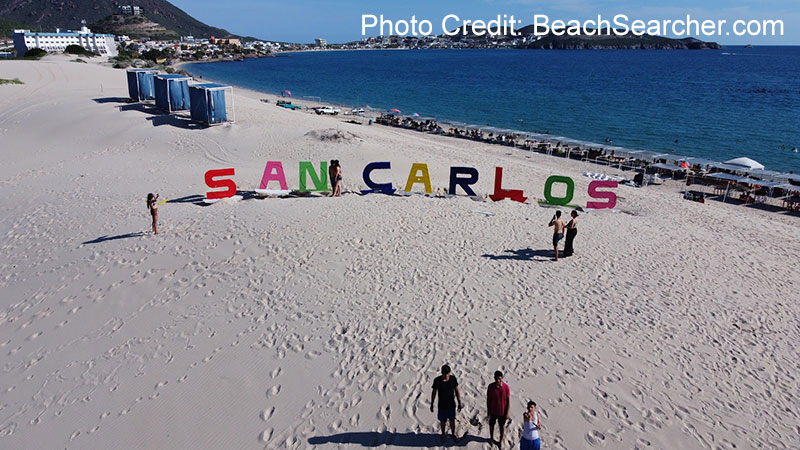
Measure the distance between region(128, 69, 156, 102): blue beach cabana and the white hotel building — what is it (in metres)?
92.6

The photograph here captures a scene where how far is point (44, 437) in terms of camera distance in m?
6.52

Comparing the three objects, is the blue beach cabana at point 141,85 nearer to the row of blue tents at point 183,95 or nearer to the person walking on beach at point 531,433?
the row of blue tents at point 183,95

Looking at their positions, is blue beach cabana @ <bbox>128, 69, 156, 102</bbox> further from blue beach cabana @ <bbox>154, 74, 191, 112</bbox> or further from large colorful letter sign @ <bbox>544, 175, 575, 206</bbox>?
large colorful letter sign @ <bbox>544, 175, 575, 206</bbox>

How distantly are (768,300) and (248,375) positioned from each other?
34.5 ft

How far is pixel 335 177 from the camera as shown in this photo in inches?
607

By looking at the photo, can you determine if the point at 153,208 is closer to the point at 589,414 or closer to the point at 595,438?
the point at 589,414

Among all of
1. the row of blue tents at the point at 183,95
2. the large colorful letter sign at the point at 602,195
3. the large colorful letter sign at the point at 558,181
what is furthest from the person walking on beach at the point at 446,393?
the row of blue tents at the point at 183,95

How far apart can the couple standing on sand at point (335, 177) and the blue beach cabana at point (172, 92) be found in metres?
14.1

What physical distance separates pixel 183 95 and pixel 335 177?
15064mm

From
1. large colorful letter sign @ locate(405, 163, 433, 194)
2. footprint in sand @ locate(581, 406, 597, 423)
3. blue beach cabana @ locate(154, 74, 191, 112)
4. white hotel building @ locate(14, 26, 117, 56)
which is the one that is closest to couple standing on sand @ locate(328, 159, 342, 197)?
large colorful letter sign @ locate(405, 163, 433, 194)

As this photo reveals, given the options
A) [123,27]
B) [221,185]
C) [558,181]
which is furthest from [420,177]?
[123,27]

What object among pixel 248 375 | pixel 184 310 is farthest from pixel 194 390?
pixel 184 310

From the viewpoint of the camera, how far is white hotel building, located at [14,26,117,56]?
9888 cm

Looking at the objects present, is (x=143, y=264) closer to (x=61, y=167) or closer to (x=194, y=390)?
(x=194, y=390)
